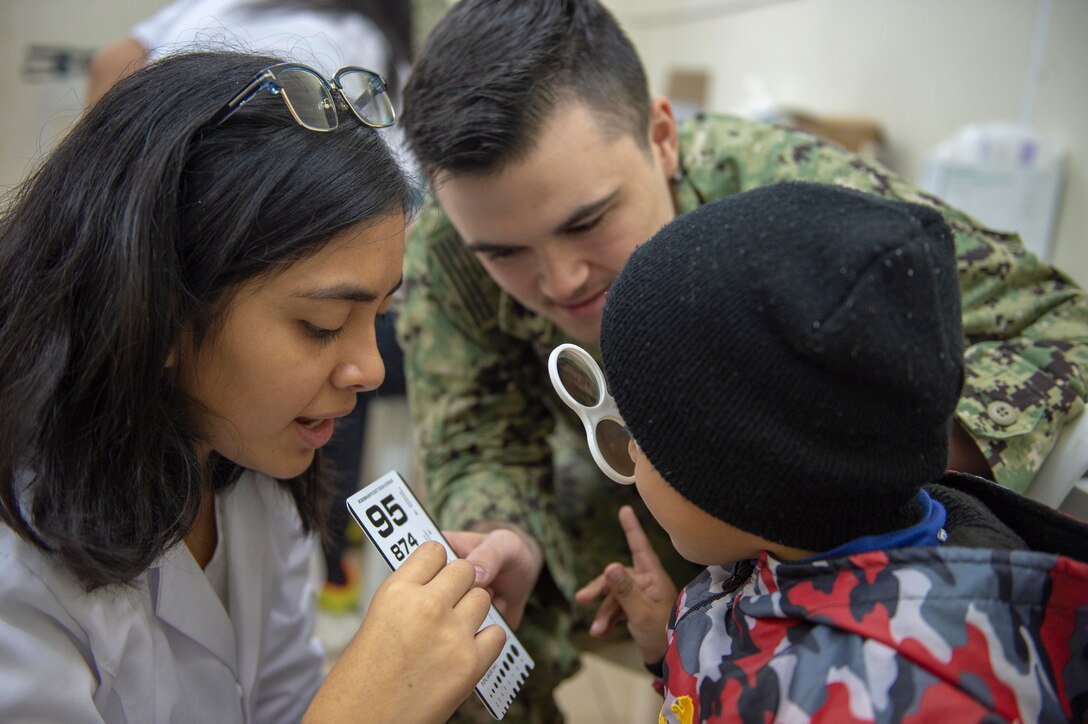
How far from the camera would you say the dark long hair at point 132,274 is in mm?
716

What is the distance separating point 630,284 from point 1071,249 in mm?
1183

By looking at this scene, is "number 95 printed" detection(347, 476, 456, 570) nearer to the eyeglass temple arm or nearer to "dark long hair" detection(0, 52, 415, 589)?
"dark long hair" detection(0, 52, 415, 589)

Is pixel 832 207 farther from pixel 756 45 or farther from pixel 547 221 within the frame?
pixel 756 45

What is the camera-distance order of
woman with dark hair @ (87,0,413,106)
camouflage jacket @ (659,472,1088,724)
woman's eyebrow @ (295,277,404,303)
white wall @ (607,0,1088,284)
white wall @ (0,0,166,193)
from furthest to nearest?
white wall @ (0,0,166,193) → woman with dark hair @ (87,0,413,106) → white wall @ (607,0,1088,284) → woman's eyebrow @ (295,277,404,303) → camouflage jacket @ (659,472,1088,724)

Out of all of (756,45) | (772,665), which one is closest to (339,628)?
(772,665)

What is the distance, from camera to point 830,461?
60cm

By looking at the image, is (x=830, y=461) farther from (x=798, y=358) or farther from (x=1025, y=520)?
(x=1025, y=520)

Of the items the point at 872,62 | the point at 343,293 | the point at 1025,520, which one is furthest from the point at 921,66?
the point at 343,293

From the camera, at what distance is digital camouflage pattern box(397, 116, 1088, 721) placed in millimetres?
1051

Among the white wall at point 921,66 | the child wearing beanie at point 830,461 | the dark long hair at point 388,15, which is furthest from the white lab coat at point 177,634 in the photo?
the white wall at point 921,66

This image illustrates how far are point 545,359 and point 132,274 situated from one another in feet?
2.35

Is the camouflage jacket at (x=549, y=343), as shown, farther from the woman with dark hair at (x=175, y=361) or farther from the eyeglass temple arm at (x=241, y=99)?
the eyeglass temple arm at (x=241, y=99)

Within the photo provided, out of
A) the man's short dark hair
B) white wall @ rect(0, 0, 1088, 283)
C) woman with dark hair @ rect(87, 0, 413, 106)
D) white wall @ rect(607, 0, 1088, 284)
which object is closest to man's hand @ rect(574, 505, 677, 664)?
the man's short dark hair

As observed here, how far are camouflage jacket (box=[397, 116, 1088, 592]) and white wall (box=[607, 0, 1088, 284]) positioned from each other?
0.50 meters
